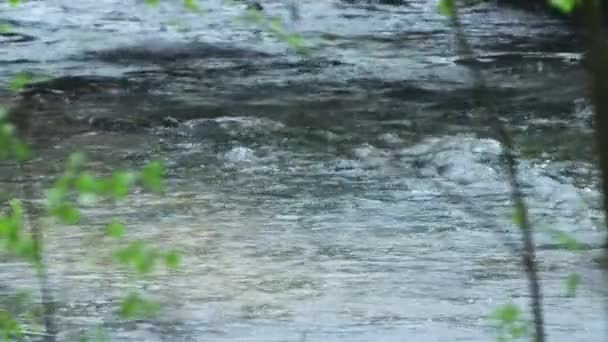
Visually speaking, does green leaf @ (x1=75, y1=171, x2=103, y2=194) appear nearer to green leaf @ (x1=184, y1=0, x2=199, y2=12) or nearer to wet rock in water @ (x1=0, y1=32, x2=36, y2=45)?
green leaf @ (x1=184, y1=0, x2=199, y2=12)

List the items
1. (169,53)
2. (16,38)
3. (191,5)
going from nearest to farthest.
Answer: (191,5) < (169,53) < (16,38)

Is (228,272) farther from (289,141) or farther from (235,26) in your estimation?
(235,26)

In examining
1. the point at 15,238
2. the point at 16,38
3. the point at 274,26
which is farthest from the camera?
the point at 16,38

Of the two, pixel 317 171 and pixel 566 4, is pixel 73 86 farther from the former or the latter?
pixel 566 4

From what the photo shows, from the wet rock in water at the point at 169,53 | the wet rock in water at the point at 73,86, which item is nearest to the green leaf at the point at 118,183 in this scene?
the wet rock in water at the point at 73,86

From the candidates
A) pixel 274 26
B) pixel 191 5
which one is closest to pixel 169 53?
pixel 274 26

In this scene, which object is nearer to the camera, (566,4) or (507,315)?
(566,4)


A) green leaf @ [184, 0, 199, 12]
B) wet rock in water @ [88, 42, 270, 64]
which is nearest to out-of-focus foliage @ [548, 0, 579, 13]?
green leaf @ [184, 0, 199, 12]

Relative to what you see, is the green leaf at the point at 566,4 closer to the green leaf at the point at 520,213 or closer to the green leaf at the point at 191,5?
the green leaf at the point at 520,213

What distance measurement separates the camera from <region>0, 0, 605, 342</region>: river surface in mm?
4336

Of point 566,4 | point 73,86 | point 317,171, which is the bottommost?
point 73,86

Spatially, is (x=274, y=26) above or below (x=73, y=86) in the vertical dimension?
above

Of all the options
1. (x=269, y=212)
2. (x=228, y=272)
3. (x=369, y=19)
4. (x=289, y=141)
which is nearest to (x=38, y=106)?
(x=289, y=141)

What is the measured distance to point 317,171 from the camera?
22.0 ft
